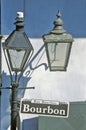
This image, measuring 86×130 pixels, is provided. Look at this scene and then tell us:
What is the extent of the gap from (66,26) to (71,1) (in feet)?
1.31

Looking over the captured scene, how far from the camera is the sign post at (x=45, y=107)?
4.44 meters

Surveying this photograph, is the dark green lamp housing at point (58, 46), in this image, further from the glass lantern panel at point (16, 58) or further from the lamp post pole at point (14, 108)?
the lamp post pole at point (14, 108)

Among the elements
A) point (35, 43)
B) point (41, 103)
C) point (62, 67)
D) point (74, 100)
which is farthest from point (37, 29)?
point (41, 103)

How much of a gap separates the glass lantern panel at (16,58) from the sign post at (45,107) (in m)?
0.39

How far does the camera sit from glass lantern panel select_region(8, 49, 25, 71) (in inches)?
178

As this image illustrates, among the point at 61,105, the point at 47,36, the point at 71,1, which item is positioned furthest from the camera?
the point at 71,1

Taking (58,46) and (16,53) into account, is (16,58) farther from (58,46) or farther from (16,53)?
(58,46)

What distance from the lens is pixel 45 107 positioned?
14.6 feet

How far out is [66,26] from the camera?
6742mm

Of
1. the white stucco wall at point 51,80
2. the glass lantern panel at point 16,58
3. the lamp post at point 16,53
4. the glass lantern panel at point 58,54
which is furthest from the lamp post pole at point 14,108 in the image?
the white stucco wall at point 51,80

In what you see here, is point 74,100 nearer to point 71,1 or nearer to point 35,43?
point 35,43

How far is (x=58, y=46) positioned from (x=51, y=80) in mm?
2119

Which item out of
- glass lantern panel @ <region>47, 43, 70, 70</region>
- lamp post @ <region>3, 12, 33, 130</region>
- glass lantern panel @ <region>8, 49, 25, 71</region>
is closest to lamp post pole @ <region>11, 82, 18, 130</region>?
lamp post @ <region>3, 12, 33, 130</region>

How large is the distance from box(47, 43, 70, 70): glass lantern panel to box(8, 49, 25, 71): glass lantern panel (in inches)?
14.9
